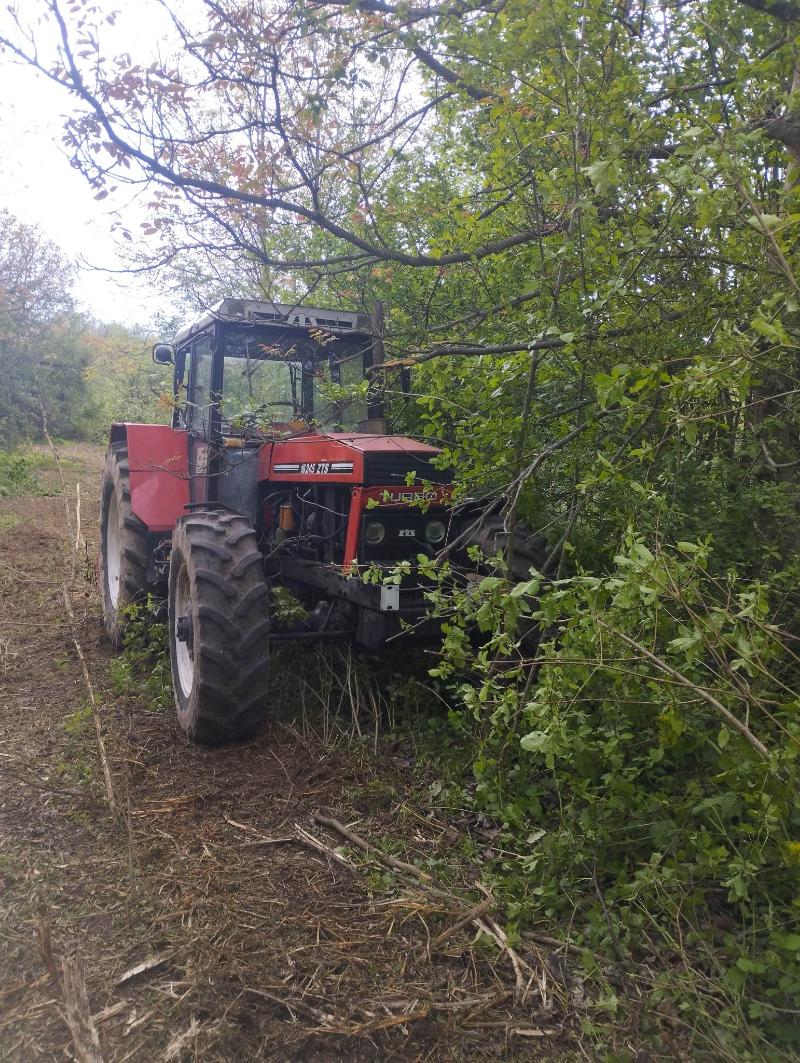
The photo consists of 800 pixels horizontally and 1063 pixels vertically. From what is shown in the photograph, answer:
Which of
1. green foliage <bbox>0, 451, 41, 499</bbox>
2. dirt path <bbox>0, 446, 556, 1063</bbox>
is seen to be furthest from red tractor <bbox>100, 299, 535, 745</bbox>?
green foliage <bbox>0, 451, 41, 499</bbox>

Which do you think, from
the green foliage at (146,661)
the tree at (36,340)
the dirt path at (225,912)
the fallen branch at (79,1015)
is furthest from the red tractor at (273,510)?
the tree at (36,340)

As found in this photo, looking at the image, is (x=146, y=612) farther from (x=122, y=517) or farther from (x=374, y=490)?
(x=374, y=490)

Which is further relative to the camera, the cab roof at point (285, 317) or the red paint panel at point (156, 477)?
the red paint panel at point (156, 477)

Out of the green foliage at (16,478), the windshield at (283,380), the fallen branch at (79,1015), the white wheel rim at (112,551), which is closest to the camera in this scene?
the fallen branch at (79,1015)

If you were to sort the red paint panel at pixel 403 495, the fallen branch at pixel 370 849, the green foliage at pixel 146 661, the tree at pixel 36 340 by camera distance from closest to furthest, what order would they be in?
1. the fallen branch at pixel 370 849
2. the red paint panel at pixel 403 495
3. the green foliage at pixel 146 661
4. the tree at pixel 36 340

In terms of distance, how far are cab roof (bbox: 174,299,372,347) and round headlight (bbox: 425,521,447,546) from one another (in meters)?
1.22

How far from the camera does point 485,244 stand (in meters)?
Answer: 5.04

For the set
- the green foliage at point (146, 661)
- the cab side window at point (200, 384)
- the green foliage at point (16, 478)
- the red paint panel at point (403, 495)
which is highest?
the cab side window at point (200, 384)

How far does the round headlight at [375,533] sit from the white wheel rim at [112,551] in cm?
315

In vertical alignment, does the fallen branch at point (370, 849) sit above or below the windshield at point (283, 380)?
below

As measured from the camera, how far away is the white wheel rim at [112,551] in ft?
23.9

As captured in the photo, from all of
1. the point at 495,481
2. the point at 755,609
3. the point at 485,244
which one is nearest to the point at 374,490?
the point at 495,481

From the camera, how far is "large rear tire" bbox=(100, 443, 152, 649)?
20.6 feet

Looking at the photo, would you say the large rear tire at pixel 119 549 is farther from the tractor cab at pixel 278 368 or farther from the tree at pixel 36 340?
the tree at pixel 36 340
